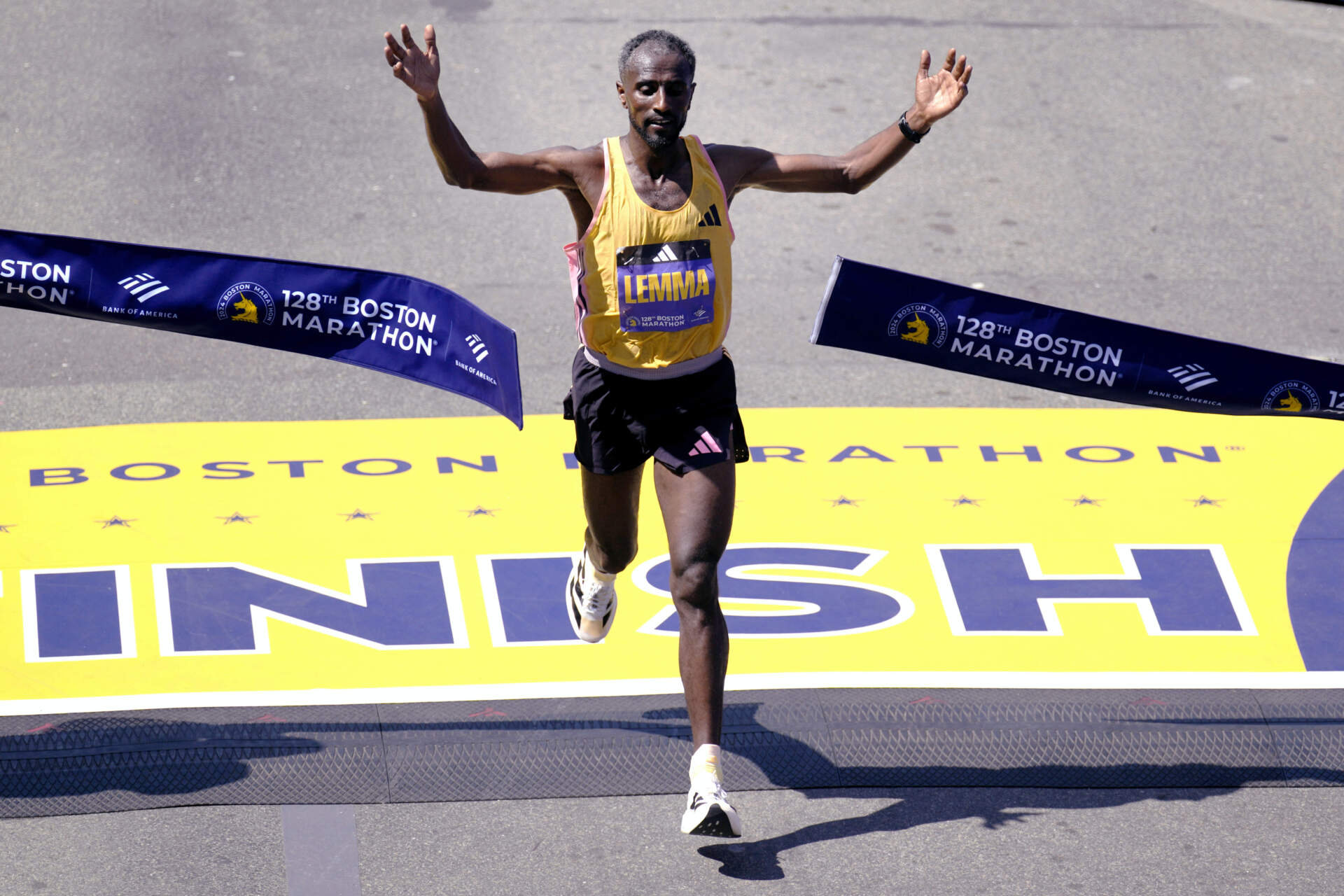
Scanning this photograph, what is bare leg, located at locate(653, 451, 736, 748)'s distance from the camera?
15.8ft

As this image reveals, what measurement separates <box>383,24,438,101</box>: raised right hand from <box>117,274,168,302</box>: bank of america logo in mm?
1133

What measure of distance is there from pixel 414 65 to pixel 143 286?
125 cm

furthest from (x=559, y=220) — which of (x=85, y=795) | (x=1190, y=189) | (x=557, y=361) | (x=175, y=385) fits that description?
(x=85, y=795)

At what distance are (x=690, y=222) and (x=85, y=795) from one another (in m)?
2.56

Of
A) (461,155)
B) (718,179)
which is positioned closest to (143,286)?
(461,155)

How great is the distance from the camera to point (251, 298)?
5336mm

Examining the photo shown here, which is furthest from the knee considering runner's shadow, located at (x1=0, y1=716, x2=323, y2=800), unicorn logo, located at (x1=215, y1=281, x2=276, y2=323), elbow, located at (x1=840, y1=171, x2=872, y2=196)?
unicorn logo, located at (x1=215, y1=281, x2=276, y2=323)

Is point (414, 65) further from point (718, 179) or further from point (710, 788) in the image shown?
point (710, 788)

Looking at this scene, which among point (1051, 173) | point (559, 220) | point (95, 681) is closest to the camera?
point (95, 681)

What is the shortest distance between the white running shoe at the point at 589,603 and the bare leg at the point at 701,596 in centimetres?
76

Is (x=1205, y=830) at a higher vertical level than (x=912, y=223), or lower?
lower

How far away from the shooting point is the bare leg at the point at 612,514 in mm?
5230

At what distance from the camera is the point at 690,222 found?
4902 mm

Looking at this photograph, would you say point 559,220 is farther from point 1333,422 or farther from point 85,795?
point 85,795
